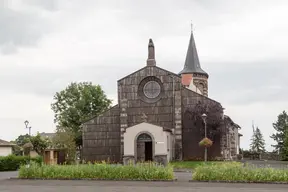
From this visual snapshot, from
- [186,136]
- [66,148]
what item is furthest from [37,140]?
[186,136]

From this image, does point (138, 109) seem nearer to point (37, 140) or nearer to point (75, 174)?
point (37, 140)

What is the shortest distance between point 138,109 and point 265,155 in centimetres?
2798

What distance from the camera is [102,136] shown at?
185 ft

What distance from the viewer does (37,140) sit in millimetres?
56031

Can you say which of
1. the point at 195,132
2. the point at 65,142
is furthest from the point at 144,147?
the point at 65,142

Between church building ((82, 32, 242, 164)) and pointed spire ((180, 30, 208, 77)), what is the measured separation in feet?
63.6

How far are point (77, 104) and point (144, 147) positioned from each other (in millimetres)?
27957

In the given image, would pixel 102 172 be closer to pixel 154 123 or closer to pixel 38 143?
pixel 154 123

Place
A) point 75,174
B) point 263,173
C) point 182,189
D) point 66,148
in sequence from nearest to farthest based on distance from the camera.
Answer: point 182,189 < point 263,173 < point 75,174 < point 66,148

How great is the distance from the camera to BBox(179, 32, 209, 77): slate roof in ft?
252

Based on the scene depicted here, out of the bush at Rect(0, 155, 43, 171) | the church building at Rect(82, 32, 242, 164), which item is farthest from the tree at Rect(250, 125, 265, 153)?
the bush at Rect(0, 155, 43, 171)

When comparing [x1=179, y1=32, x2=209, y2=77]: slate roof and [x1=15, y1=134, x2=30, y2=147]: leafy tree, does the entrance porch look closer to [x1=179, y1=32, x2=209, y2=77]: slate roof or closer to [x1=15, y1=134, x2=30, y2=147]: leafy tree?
[x1=15, y1=134, x2=30, y2=147]: leafy tree

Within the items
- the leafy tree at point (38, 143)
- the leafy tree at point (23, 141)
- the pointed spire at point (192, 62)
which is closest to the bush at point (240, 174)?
the leafy tree at point (38, 143)

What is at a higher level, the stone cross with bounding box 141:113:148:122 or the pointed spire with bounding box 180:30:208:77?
the pointed spire with bounding box 180:30:208:77
